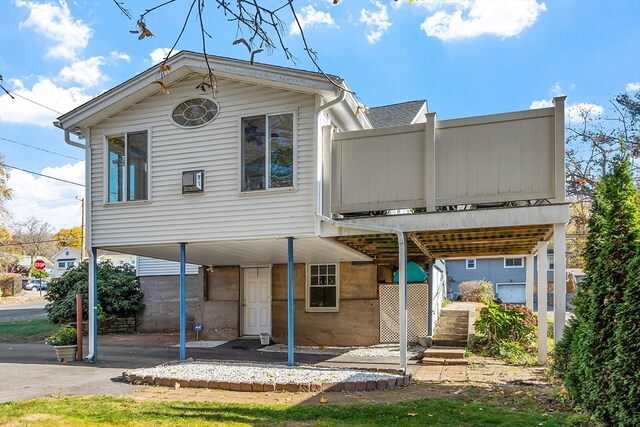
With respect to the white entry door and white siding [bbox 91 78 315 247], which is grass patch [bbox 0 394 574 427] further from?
the white entry door

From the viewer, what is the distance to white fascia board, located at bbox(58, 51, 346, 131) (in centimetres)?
906

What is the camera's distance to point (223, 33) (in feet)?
13.2

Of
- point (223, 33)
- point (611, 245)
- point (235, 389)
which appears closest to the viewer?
point (223, 33)

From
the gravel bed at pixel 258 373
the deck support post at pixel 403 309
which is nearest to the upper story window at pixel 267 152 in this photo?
the deck support post at pixel 403 309

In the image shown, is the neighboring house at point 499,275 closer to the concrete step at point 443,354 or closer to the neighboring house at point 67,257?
the concrete step at point 443,354

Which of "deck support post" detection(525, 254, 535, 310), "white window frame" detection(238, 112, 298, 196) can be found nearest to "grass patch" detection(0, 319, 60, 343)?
"white window frame" detection(238, 112, 298, 196)

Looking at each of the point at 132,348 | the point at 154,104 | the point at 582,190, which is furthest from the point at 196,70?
the point at 582,190

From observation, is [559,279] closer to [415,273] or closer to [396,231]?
[396,231]

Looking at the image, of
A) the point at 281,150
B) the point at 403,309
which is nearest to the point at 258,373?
the point at 403,309

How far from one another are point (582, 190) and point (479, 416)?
14.7 metres

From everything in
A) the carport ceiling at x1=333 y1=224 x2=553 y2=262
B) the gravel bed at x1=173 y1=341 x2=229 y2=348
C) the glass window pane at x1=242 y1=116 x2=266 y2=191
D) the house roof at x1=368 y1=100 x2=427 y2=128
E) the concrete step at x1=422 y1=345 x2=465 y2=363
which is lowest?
the gravel bed at x1=173 y1=341 x2=229 y2=348

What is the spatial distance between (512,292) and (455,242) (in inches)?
1140

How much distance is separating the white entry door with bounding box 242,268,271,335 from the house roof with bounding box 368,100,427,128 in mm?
5259

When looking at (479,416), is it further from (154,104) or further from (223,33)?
(154,104)
